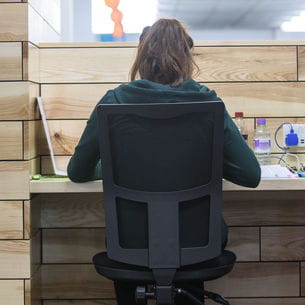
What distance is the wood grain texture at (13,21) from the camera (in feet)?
5.90

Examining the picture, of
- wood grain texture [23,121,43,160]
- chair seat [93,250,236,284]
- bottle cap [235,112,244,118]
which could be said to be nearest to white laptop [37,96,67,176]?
wood grain texture [23,121,43,160]

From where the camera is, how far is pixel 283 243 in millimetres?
2141

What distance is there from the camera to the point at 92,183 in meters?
1.68

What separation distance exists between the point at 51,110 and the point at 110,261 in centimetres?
84

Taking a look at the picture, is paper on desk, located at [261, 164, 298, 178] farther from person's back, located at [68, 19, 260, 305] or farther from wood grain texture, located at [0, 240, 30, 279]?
wood grain texture, located at [0, 240, 30, 279]

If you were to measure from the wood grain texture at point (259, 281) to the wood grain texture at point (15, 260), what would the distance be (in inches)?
31.2

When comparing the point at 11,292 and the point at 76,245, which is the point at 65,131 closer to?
the point at 76,245

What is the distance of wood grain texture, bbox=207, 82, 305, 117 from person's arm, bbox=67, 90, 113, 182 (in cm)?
76

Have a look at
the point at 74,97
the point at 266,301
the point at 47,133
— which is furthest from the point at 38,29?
the point at 266,301

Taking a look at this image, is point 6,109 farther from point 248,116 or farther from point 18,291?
point 248,116

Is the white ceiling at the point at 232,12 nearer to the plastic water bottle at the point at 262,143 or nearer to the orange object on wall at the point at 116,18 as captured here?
the orange object on wall at the point at 116,18

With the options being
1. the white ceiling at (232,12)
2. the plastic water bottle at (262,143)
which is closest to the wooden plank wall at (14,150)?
the plastic water bottle at (262,143)

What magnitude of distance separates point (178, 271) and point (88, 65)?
1.05 meters

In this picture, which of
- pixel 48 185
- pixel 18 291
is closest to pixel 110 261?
pixel 48 185
